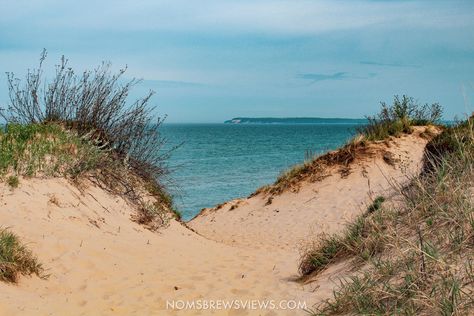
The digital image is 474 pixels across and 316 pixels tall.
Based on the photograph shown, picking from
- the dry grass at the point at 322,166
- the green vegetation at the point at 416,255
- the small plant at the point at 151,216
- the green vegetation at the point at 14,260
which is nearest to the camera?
the green vegetation at the point at 416,255

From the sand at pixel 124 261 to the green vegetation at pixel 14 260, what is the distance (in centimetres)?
14

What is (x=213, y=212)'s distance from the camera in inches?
773

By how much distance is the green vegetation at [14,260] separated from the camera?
7.49 m

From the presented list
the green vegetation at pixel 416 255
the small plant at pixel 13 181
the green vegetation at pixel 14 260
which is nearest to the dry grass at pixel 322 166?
the small plant at pixel 13 181

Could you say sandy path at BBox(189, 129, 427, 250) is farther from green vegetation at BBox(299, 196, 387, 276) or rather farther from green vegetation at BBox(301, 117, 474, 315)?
green vegetation at BBox(301, 117, 474, 315)

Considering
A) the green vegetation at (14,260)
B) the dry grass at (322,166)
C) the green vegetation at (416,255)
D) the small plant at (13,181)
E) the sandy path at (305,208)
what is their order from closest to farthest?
1. the green vegetation at (416,255)
2. the green vegetation at (14,260)
3. the small plant at (13,181)
4. the sandy path at (305,208)
5. the dry grass at (322,166)

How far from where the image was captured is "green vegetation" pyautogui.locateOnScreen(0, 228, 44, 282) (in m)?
7.49

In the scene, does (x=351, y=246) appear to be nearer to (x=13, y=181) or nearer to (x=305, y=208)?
(x=13, y=181)

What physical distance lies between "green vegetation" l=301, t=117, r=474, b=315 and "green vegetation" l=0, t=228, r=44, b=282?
12.4ft

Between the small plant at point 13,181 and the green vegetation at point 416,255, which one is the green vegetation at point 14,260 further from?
the green vegetation at point 416,255

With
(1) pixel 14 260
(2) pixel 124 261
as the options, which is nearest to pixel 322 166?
(2) pixel 124 261

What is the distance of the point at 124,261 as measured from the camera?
31.6 feet

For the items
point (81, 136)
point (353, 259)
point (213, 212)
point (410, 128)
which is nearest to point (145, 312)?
point (353, 259)

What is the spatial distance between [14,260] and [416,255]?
505 centimetres
